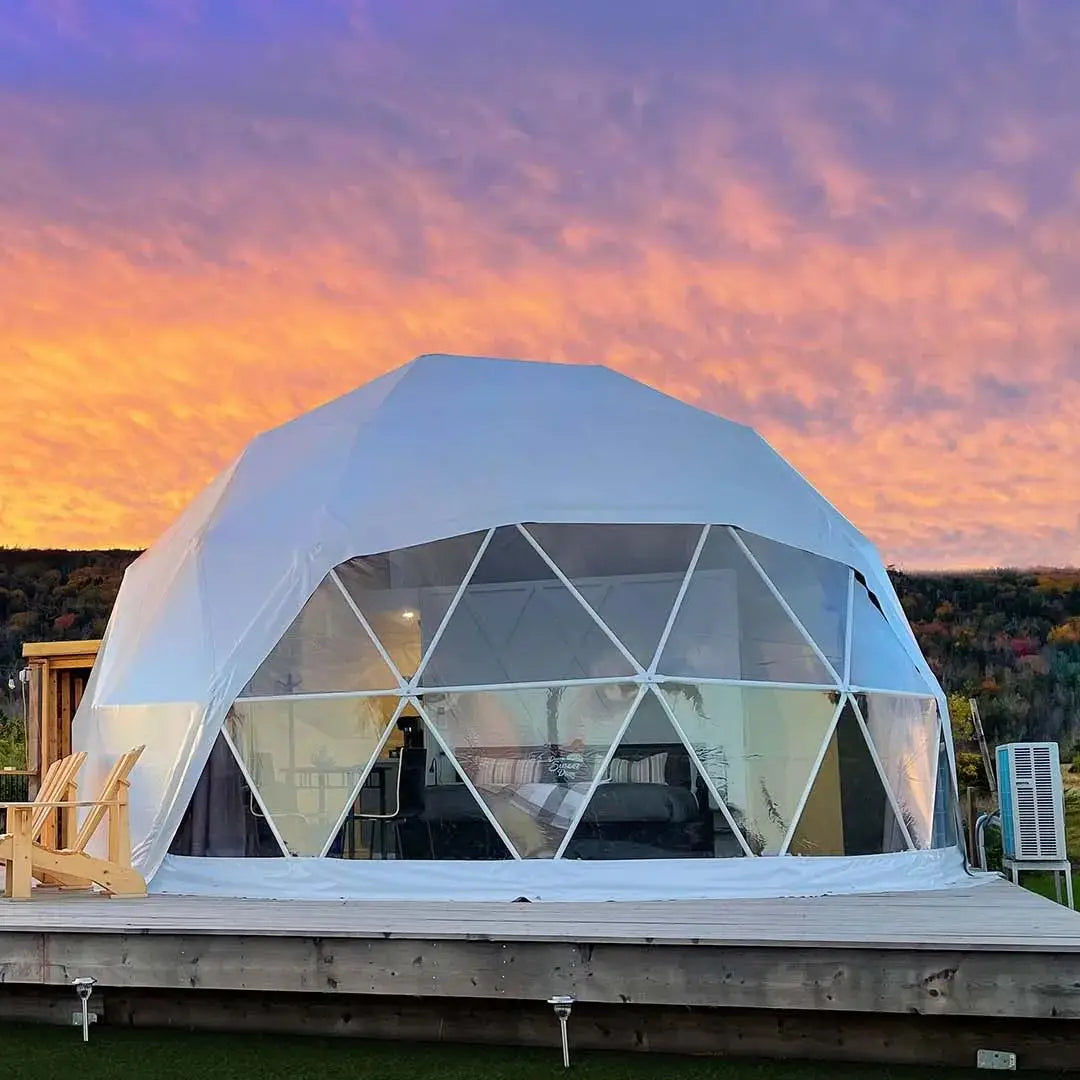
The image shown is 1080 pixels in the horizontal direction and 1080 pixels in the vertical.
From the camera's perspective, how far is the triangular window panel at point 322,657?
884cm

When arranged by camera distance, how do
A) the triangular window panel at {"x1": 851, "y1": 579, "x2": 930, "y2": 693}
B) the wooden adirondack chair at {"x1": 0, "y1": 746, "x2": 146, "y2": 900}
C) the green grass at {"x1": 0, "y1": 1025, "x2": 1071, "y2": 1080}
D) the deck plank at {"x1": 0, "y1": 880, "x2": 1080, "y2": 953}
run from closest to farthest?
1. the green grass at {"x1": 0, "y1": 1025, "x2": 1071, "y2": 1080}
2. the deck plank at {"x1": 0, "y1": 880, "x2": 1080, "y2": 953}
3. the wooden adirondack chair at {"x1": 0, "y1": 746, "x2": 146, "y2": 900}
4. the triangular window panel at {"x1": 851, "y1": 579, "x2": 930, "y2": 693}

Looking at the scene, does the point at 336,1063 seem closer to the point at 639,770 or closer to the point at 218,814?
the point at 639,770

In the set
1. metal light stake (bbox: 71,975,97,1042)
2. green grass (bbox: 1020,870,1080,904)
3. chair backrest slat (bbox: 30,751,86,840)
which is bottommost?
green grass (bbox: 1020,870,1080,904)

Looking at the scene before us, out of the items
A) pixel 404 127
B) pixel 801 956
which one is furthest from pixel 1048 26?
pixel 801 956

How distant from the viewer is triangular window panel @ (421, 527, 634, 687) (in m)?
8.62

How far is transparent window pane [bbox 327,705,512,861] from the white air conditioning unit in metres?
3.84

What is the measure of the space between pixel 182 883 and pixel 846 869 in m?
4.23

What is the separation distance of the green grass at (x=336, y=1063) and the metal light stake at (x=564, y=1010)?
5 centimetres

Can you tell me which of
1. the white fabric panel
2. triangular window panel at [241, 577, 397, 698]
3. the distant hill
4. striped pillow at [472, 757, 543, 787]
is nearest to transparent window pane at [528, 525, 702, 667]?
striped pillow at [472, 757, 543, 787]

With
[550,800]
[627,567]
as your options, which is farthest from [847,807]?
[627,567]

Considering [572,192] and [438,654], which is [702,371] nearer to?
[572,192]

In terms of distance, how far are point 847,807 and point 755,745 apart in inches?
30.7

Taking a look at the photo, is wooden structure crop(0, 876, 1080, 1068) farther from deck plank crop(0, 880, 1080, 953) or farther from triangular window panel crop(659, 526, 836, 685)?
triangular window panel crop(659, 526, 836, 685)

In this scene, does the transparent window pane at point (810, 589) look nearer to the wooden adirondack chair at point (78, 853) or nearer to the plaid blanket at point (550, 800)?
the plaid blanket at point (550, 800)
